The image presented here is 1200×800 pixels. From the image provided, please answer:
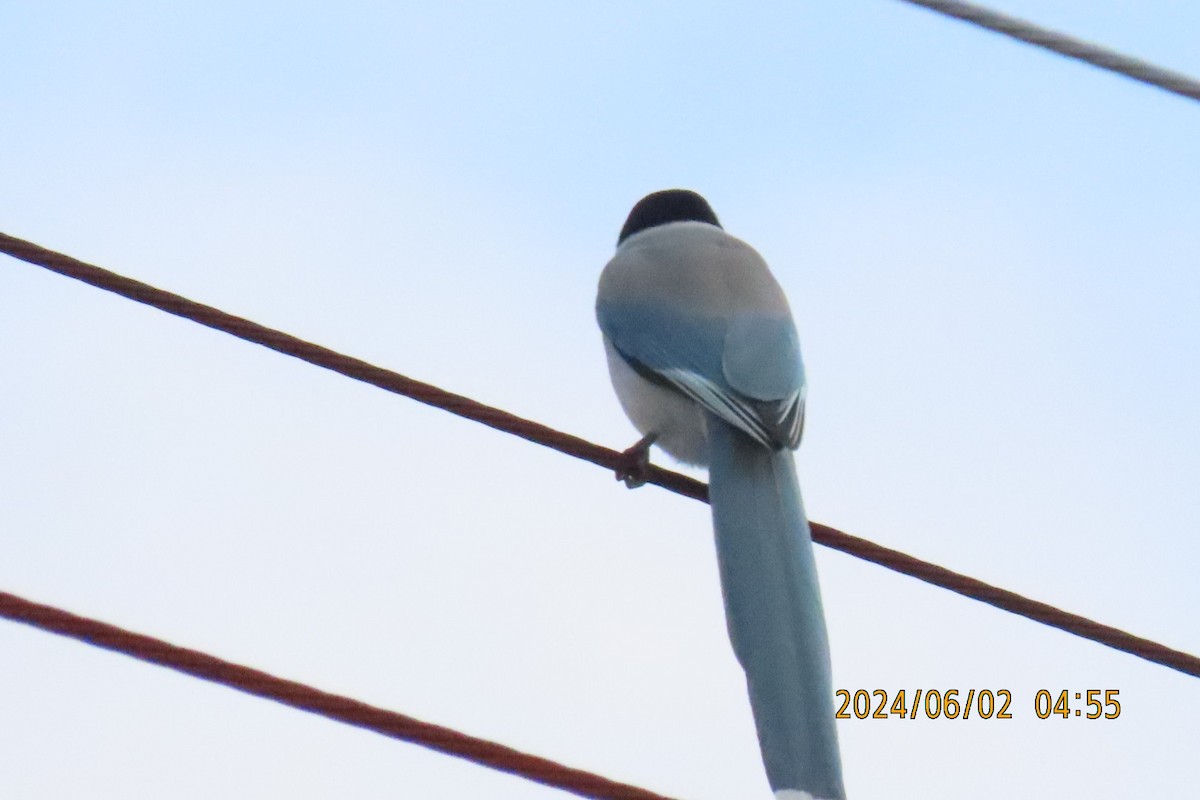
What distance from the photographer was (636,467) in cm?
439

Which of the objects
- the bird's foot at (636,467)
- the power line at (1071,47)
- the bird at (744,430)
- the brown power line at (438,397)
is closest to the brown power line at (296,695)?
the bird at (744,430)

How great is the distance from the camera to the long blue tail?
3.06 meters

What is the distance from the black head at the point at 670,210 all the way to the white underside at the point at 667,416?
59.1 inches

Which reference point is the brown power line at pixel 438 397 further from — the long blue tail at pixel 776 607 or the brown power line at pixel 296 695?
the brown power line at pixel 296 695

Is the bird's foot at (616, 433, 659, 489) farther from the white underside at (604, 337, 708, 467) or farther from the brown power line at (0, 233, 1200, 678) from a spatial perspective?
the brown power line at (0, 233, 1200, 678)

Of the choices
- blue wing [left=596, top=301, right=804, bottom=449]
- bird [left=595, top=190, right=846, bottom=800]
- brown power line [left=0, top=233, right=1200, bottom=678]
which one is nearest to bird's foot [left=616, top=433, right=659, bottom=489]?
bird [left=595, top=190, right=846, bottom=800]

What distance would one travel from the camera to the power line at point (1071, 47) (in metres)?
3.04

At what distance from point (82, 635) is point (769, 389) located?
7.87 ft

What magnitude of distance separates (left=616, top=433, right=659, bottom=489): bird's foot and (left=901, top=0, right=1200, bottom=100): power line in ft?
5.30

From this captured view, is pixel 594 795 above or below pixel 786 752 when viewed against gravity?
below

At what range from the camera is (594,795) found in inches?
83.2

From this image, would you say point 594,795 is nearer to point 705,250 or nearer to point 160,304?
point 160,304

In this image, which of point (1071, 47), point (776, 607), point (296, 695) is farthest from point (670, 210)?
point (296, 695)

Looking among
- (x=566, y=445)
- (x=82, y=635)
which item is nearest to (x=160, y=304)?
(x=566, y=445)
